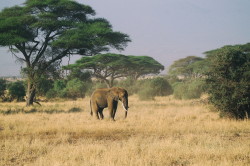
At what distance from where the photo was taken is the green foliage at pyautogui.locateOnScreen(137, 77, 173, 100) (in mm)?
29609

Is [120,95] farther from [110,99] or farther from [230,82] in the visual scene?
[230,82]

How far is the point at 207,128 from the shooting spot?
9.73m

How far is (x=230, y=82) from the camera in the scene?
11.0 metres

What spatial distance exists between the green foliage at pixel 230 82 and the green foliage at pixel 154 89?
17.6m

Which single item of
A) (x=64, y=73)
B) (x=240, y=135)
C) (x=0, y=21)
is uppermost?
(x=0, y=21)

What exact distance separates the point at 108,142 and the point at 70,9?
14.6 meters

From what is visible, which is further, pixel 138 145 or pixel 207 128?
pixel 207 128

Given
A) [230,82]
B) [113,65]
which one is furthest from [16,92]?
[230,82]

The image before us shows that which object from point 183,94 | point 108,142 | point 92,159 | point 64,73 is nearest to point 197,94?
point 183,94

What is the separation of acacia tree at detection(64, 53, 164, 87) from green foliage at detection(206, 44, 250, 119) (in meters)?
24.5

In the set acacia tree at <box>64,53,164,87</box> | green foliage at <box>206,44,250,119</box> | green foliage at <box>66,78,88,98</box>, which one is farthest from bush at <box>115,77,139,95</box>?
green foliage at <box>206,44,250,119</box>

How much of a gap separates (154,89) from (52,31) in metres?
13.9

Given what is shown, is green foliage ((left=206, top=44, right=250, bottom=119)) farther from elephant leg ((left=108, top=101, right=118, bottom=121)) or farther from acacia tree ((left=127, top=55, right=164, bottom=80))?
acacia tree ((left=127, top=55, right=164, bottom=80))

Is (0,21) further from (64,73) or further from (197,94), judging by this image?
(197,94)
